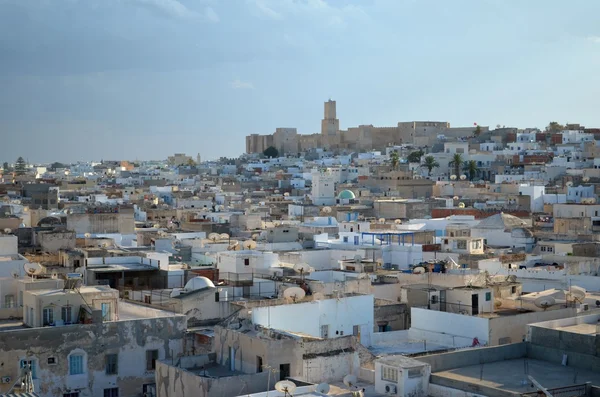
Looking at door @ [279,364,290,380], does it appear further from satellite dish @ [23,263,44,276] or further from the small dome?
the small dome

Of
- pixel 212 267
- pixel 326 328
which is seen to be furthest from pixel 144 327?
pixel 212 267

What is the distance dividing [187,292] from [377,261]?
31.3 ft

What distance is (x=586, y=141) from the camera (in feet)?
284

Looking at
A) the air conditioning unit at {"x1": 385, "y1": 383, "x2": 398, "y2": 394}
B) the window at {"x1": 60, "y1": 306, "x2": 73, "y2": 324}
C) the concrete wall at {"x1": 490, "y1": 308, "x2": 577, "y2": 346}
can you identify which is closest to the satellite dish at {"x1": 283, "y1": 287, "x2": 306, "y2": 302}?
the concrete wall at {"x1": 490, "y1": 308, "x2": 577, "y2": 346}

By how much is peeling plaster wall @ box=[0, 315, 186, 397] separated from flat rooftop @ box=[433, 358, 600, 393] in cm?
583

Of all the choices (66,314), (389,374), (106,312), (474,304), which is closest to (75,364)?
(66,314)

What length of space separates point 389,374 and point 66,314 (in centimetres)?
Answer: 672

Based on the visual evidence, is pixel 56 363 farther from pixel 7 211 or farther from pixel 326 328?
pixel 7 211

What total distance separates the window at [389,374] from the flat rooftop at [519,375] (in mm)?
683

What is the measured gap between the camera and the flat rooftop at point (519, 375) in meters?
14.8

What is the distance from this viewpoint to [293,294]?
20516 mm

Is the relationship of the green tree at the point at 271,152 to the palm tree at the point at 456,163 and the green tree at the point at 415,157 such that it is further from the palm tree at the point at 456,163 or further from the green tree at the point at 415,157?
the palm tree at the point at 456,163

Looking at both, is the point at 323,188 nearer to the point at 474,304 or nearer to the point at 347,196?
the point at 347,196

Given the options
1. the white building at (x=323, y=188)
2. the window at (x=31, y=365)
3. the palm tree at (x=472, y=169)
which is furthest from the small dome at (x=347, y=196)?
the window at (x=31, y=365)
